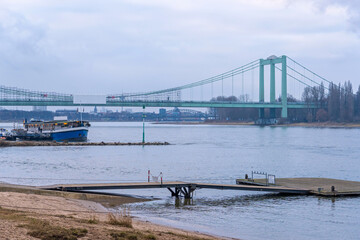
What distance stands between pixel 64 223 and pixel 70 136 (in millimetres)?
61075

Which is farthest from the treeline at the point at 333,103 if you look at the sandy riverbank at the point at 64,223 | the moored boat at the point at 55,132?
the sandy riverbank at the point at 64,223

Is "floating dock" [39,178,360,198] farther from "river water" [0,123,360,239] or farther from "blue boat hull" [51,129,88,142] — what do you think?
"blue boat hull" [51,129,88,142]

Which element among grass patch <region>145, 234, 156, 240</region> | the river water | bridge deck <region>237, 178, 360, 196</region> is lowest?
the river water

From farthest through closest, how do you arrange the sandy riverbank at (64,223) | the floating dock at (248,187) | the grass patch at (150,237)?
1. the floating dock at (248,187)
2. the grass patch at (150,237)
3. the sandy riverbank at (64,223)

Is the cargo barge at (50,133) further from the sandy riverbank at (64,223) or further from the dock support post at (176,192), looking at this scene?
the sandy riverbank at (64,223)

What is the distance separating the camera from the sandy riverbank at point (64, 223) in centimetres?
1351

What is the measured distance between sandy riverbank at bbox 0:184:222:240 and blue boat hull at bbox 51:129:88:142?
175 ft

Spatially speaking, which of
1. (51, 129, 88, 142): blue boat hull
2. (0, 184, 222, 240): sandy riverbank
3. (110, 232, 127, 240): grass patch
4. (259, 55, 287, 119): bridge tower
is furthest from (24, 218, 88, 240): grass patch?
(259, 55, 287, 119): bridge tower

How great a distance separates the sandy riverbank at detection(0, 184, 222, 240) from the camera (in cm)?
1351

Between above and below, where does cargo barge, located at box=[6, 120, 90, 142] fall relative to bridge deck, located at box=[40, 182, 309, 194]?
above

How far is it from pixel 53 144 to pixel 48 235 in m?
54.6

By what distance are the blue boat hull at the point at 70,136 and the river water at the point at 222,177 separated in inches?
475

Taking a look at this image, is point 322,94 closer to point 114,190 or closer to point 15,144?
point 15,144

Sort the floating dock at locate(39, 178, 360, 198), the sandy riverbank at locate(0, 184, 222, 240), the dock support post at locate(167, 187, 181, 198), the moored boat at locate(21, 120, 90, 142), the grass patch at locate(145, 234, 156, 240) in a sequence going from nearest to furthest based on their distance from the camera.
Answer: the sandy riverbank at locate(0, 184, 222, 240) < the grass patch at locate(145, 234, 156, 240) < the floating dock at locate(39, 178, 360, 198) < the dock support post at locate(167, 187, 181, 198) < the moored boat at locate(21, 120, 90, 142)
